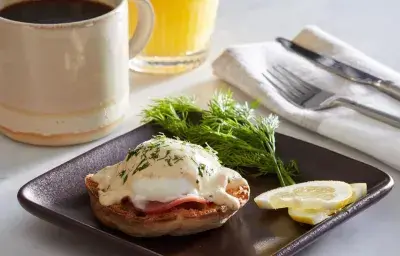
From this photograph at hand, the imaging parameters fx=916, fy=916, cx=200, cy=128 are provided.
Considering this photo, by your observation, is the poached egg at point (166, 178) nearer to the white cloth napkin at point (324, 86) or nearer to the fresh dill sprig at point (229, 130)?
the fresh dill sprig at point (229, 130)

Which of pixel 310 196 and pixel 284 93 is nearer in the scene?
pixel 310 196

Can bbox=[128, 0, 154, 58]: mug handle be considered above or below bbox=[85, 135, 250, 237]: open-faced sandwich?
above

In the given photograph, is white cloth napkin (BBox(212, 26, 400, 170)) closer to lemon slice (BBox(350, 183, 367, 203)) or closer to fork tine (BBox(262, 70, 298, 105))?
fork tine (BBox(262, 70, 298, 105))

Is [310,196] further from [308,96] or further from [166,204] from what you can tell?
[308,96]

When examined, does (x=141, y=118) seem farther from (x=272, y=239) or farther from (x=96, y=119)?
(x=272, y=239)

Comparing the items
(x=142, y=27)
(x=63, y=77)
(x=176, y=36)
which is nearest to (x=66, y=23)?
(x=63, y=77)

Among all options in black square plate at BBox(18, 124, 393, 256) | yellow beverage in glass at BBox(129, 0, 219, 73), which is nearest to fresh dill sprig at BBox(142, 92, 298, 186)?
black square plate at BBox(18, 124, 393, 256)

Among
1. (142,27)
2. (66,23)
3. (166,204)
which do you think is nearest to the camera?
(166,204)
